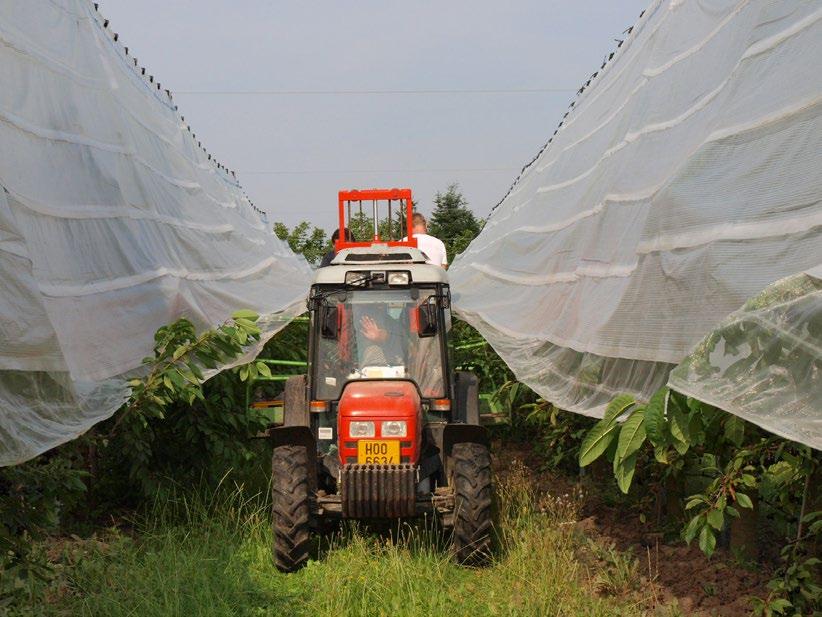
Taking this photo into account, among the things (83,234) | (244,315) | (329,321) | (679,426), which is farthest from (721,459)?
(83,234)

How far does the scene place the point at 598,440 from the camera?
3.98 meters

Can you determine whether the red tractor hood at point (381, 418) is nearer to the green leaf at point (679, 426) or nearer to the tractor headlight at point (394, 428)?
the tractor headlight at point (394, 428)

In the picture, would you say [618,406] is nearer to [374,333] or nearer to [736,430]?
[736,430]

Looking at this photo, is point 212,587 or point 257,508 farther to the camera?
point 257,508

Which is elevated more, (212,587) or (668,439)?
(668,439)

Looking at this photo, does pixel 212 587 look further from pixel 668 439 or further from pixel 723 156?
pixel 723 156

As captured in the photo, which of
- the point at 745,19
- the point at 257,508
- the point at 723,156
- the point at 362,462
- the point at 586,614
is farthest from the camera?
the point at 257,508

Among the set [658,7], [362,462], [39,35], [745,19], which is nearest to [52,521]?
[362,462]

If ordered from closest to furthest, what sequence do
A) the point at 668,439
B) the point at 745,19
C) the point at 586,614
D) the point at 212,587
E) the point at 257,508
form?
the point at 668,439
the point at 745,19
the point at 586,614
the point at 212,587
the point at 257,508

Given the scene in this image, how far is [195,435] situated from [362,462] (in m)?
1.84

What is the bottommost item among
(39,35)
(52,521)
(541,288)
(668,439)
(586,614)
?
(586,614)

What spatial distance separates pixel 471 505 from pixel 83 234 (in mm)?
2724

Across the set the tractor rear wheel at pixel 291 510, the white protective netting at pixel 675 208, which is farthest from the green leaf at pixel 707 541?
the tractor rear wheel at pixel 291 510

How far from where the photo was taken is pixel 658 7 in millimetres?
6926
